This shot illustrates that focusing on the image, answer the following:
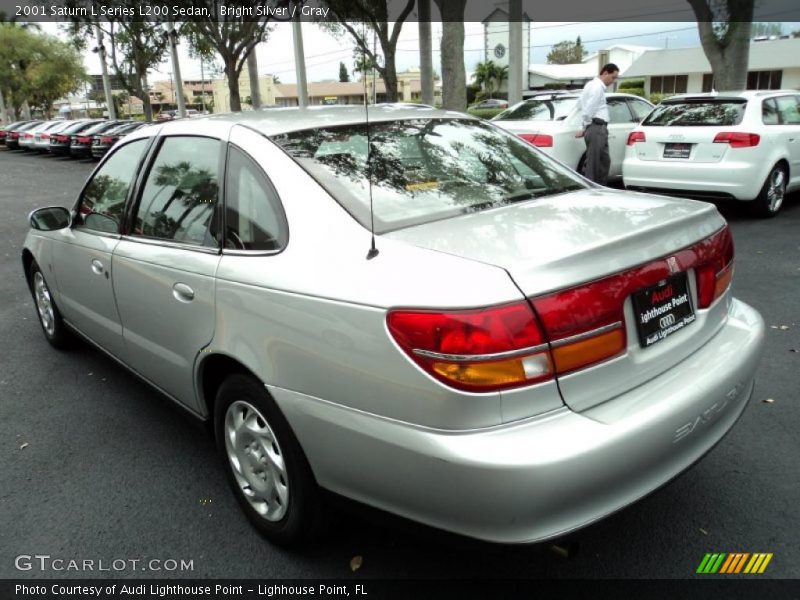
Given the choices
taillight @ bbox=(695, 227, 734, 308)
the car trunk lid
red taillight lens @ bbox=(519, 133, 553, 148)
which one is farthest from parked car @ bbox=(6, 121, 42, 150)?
taillight @ bbox=(695, 227, 734, 308)

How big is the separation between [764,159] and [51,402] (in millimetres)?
7776

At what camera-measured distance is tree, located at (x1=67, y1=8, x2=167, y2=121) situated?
29469 mm

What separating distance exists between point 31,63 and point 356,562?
2377 inches

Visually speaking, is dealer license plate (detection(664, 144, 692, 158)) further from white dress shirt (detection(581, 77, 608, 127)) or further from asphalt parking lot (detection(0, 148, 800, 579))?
asphalt parking lot (detection(0, 148, 800, 579))

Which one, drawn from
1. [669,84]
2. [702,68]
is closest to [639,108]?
[702,68]

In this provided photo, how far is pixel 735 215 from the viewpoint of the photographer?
340 inches

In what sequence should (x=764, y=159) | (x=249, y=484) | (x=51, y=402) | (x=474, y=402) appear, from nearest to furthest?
(x=474, y=402) < (x=249, y=484) < (x=51, y=402) < (x=764, y=159)

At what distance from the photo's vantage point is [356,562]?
247 cm

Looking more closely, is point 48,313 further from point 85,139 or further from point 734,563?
point 85,139

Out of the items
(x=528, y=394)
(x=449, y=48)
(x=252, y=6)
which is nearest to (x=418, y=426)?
(x=528, y=394)

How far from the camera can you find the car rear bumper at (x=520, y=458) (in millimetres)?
1784

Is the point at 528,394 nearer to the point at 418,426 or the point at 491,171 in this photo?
the point at 418,426

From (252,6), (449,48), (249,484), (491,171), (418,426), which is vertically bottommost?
(249,484)

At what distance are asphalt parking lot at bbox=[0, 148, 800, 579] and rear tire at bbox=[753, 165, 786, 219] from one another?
441cm
